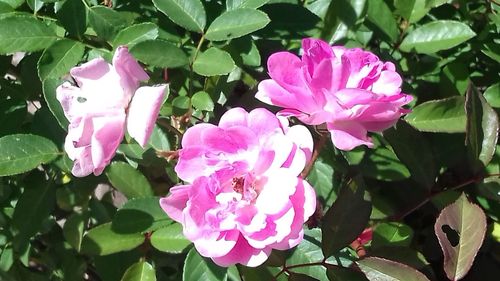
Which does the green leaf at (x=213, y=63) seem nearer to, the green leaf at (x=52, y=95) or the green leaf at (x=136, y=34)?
the green leaf at (x=136, y=34)

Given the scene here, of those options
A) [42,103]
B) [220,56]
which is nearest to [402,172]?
[220,56]

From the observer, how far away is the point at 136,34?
1.02 m

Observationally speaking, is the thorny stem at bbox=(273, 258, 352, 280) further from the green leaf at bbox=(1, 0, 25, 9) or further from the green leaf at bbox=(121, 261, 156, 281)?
the green leaf at bbox=(1, 0, 25, 9)

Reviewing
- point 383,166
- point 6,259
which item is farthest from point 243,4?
point 6,259

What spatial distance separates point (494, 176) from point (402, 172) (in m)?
0.17

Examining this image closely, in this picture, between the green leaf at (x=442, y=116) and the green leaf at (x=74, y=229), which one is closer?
the green leaf at (x=442, y=116)

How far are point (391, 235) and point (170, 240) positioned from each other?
→ 354 mm

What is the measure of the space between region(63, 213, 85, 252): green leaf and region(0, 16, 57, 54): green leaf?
1.26ft

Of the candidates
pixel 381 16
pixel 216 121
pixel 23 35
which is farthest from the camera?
pixel 381 16

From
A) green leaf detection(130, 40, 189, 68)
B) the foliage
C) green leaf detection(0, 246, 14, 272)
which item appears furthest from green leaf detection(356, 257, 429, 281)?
green leaf detection(0, 246, 14, 272)

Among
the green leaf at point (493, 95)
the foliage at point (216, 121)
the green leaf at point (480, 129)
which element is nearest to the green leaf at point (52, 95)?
the foliage at point (216, 121)

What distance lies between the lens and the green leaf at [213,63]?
3.23ft

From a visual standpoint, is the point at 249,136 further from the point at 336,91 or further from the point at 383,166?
the point at 383,166

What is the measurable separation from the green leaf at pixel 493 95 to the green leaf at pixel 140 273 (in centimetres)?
68
